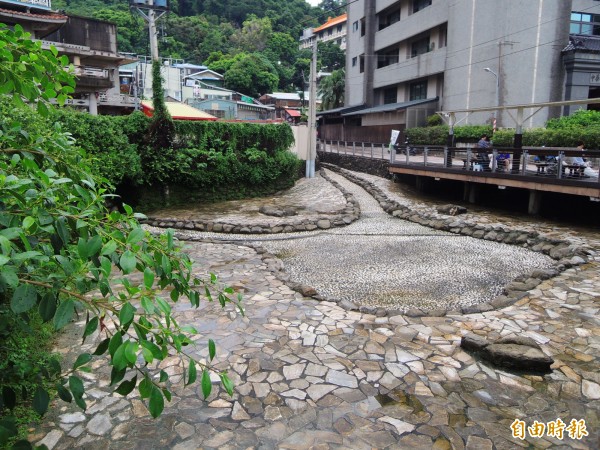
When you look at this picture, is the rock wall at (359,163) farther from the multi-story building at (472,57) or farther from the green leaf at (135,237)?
the green leaf at (135,237)

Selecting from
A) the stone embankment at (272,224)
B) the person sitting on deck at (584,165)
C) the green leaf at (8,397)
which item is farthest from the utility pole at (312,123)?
the green leaf at (8,397)

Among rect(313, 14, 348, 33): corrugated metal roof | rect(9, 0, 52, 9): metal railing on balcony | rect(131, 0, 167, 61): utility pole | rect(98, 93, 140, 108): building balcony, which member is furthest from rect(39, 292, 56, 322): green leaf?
rect(313, 14, 348, 33): corrugated metal roof

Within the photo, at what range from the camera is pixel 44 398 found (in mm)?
1951

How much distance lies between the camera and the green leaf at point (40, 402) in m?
1.88

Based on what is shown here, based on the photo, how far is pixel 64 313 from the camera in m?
1.74

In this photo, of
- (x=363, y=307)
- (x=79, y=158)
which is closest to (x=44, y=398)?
(x=79, y=158)

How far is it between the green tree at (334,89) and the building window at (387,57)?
8.20 meters

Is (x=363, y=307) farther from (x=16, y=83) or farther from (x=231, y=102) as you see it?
(x=231, y=102)

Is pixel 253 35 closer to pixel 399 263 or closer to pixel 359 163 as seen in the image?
pixel 359 163

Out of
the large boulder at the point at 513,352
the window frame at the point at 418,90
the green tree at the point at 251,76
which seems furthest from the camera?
the green tree at the point at 251,76

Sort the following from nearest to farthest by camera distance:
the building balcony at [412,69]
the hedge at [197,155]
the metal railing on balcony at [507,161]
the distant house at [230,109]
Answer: the metal railing on balcony at [507,161] → the hedge at [197,155] → the building balcony at [412,69] → the distant house at [230,109]

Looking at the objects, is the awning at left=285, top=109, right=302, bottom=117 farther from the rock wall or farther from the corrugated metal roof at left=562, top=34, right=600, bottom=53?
the corrugated metal roof at left=562, top=34, right=600, bottom=53

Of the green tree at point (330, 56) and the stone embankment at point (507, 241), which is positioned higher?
the green tree at point (330, 56)

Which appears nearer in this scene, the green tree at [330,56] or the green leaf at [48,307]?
the green leaf at [48,307]
